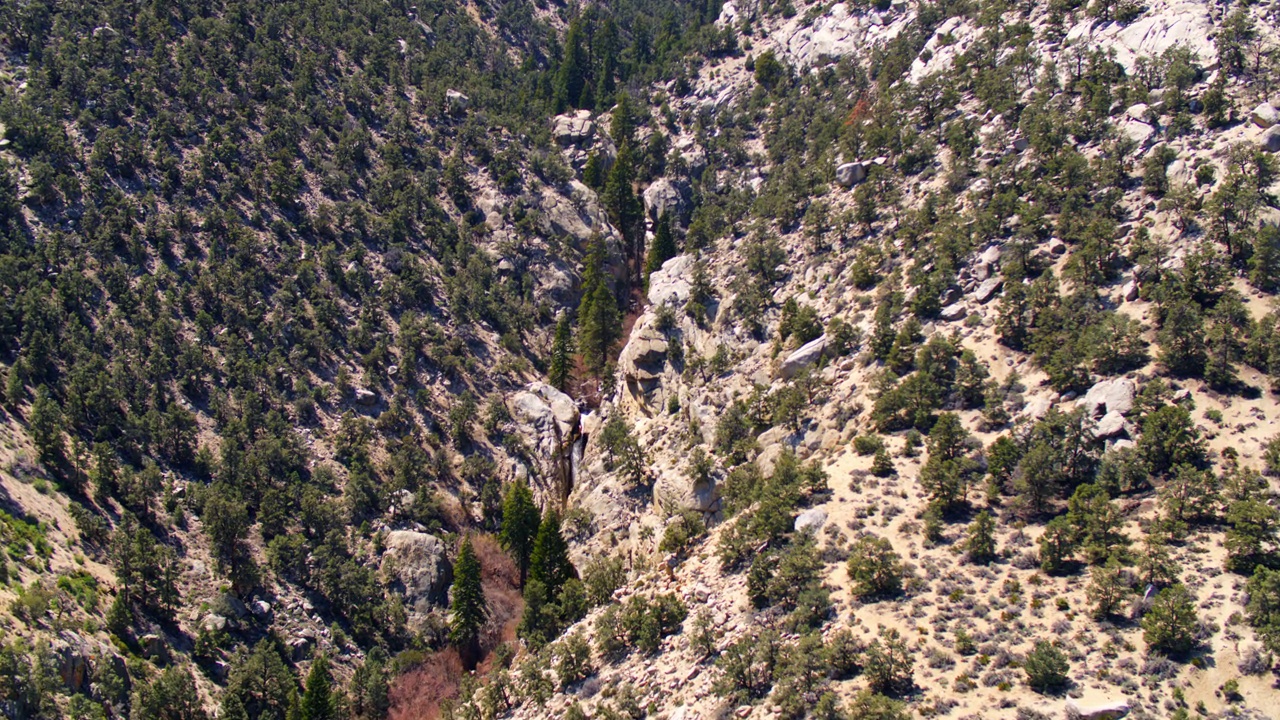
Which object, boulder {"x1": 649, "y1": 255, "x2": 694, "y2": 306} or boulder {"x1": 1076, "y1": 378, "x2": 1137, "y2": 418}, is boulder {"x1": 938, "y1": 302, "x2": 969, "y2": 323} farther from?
boulder {"x1": 649, "y1": 255, "x2": 694, "y2": 306}

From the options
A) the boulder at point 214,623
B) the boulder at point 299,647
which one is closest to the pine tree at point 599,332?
the boulder at point 299,647

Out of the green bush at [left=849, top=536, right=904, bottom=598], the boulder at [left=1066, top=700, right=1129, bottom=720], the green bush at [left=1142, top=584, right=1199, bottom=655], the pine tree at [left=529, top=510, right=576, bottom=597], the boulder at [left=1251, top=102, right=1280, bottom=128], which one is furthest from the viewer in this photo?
the pine tree at [left=529, top=510, right=576, bottom=597]

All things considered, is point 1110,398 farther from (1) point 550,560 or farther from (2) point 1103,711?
(1) point 550,560

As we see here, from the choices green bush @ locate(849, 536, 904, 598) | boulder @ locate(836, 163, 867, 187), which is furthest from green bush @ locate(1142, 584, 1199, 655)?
boulder @ locate(836, 163, 867, 187)

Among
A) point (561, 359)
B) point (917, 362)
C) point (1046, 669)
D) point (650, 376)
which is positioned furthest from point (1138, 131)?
point (561, 359)

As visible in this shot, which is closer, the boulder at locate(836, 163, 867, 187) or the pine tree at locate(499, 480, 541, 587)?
the pine tree at locate(499, 480, 541, 587)

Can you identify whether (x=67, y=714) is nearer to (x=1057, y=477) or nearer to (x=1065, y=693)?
(x=1065, y=693)
